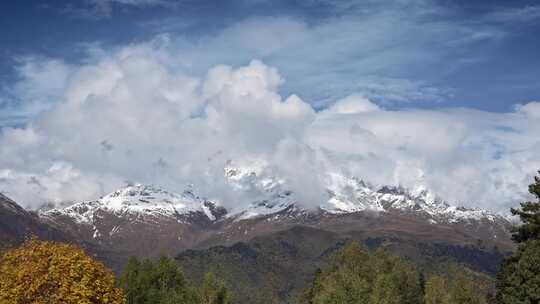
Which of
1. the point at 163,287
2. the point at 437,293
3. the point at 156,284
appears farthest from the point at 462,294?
the point at 156,284

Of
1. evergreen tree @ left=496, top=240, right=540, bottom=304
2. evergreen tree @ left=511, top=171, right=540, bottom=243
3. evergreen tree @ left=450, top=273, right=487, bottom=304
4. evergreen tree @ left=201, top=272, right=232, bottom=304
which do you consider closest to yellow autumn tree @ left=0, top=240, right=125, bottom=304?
evergreen tree @ left=496, top=240, right=540, bottom=304

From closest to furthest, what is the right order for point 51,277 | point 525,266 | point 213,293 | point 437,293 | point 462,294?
point 51,277
point 525,266
point 437,293
point 462,294
point 213,293

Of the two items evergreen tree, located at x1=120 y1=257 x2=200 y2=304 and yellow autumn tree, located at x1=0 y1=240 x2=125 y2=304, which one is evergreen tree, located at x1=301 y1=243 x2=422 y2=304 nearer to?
evergreen tree, located at x1=120 y1=257 x2=200 y2=304

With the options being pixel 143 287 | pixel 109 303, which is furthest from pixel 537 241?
pixel 143 287

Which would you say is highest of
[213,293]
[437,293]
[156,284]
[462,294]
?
[437,293]

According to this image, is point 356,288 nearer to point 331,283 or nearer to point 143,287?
point 331,283

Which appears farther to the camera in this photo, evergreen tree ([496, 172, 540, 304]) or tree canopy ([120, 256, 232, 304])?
tree canopy ([120, 256, 232, 304])

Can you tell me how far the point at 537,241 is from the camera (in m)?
82.8

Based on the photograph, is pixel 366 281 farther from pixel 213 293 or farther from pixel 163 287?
pixel 163 287

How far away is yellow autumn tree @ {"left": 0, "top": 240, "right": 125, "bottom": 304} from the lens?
4212 centimetres

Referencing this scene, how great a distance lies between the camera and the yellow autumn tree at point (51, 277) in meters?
42.1

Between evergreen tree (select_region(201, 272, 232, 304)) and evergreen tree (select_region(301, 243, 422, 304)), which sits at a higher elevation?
evergreen tree (select_region(301, 243, 422, 304))

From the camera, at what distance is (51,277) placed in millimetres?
42719

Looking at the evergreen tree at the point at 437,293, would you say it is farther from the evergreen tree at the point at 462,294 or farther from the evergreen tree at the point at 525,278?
Result: the evergreen tree at the point at 525,278
